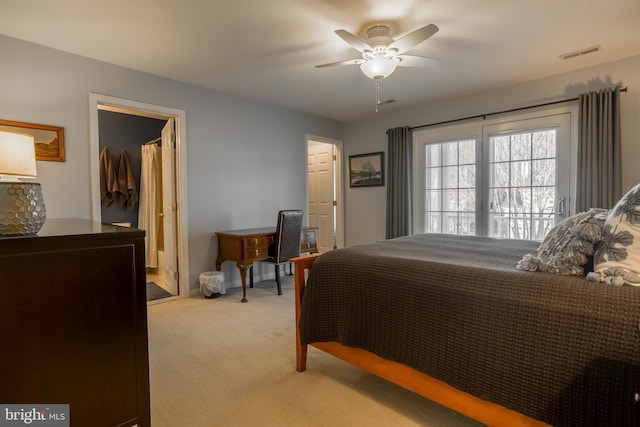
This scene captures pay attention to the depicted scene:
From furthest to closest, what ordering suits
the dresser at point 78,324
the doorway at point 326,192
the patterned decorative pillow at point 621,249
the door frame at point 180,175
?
the doorway at point 326,192, the door frame at point 180,175, the patterned decorative pillow at point 621,249, the dresser at point 78,324

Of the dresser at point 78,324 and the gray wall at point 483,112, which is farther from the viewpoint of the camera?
the gray wall at point 483,112

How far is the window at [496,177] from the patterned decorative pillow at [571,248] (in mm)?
2659

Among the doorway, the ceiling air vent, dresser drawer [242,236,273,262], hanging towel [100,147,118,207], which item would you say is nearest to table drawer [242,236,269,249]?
dresser drawer [242,236,273,262]

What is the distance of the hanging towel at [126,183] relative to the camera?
4996 millimetres

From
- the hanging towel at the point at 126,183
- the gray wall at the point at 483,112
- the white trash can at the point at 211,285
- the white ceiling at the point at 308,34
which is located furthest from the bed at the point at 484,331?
the hanging towel at the point at 126,183

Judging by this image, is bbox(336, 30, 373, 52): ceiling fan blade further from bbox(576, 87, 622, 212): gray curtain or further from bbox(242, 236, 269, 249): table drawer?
bbox(576, 87, 622, 212): gray curtain

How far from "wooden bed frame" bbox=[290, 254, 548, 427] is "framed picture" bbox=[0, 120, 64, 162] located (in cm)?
239

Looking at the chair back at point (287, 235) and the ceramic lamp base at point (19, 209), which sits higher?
the ceramic lamp base at point (19, 209)

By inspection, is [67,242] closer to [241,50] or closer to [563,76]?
[241,50]

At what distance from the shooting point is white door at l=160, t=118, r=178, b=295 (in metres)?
3.72

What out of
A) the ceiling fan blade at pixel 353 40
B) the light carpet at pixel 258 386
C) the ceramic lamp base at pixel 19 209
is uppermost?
the ceiling fan blade at pixel 353 40

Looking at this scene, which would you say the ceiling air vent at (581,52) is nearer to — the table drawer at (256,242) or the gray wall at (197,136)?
the gray wall at (197,136)

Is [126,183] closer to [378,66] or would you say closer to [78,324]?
[378,66]

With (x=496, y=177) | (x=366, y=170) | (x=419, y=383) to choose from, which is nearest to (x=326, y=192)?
(x=366, y=170)
